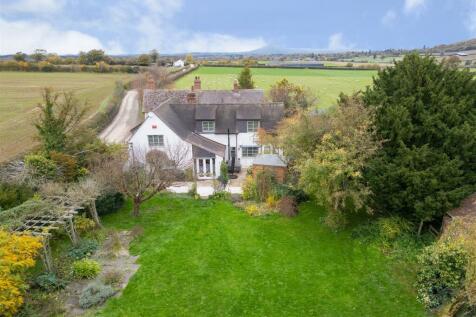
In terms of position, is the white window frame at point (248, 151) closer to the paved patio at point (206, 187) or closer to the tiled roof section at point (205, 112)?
the paved patio at point (206, 187)

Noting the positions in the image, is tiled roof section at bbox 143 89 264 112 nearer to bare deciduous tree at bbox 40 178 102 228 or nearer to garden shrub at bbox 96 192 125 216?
garden shrub at bbox 96 192 125 216

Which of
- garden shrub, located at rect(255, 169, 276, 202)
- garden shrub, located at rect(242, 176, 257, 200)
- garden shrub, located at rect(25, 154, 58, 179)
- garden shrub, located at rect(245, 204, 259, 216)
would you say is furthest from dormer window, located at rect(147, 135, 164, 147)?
garden shrub, located at rect(245, 204, 259, 216)

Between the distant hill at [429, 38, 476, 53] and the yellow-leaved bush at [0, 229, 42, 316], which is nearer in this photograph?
the yellow-leaved bush at [0, 229, 42, 316]

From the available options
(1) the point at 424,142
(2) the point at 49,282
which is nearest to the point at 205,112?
(1) the point at 424,142

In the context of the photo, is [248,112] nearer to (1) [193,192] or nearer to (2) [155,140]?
(2) [155,140]

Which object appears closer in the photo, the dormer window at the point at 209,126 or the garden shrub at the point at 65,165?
the garden shrub at the point at 65,165

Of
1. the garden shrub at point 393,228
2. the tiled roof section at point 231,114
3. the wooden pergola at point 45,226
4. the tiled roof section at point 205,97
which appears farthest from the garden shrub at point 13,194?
the tiled roof section at point 205,97
